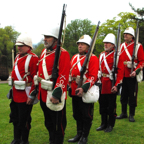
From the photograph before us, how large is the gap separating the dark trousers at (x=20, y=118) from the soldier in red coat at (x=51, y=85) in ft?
1.70

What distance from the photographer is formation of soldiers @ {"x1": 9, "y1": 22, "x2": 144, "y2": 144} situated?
356 centimetres

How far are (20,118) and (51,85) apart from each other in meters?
1.12

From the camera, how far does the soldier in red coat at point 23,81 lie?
4098mm

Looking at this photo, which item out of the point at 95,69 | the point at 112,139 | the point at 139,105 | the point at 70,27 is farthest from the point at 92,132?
the point at 70,27

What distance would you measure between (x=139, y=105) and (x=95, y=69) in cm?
441

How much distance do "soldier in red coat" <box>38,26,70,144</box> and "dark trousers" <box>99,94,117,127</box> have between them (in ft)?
5.57

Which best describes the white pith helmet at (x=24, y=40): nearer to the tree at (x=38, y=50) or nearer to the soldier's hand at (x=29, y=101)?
the soldier's hand at (x=29, y=101)

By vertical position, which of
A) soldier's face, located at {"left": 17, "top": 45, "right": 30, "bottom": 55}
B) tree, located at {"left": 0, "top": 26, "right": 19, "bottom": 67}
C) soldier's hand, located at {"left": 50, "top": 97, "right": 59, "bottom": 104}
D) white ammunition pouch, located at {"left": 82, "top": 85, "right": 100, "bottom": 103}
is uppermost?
tree, located at {"left": 0, "top": 26, "right": 19, "bottom": 67}

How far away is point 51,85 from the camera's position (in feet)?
11.6

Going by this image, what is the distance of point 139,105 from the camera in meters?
7.91

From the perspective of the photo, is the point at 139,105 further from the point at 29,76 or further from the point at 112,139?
the point at 29,76

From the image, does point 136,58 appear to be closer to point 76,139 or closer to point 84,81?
point 84,81

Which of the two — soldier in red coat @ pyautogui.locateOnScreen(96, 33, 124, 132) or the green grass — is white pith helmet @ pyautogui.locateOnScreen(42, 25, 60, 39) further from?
the green grass

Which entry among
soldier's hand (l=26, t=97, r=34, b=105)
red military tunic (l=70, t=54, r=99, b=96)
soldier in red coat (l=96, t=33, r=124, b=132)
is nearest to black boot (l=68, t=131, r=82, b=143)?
soldier in red coat (l=96, t=33, r=124, b=132)
